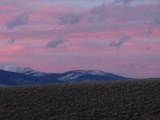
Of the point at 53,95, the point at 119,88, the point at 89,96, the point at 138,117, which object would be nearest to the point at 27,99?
the point at 53,95

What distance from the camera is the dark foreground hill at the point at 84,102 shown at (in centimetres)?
4811

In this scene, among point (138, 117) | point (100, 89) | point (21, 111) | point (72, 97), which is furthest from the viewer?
point (100, 89)

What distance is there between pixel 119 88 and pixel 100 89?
2.32 m

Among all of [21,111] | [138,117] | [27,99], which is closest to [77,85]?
[27,99]

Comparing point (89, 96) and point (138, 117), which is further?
point (89, 96)

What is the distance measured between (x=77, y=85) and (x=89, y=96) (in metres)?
7.38

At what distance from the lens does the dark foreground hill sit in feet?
158

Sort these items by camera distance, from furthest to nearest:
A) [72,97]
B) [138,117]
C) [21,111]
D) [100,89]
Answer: [100,89] < [72,97] < [21,111] < [138,117]

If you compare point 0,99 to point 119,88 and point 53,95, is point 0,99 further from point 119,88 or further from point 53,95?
point 119,88

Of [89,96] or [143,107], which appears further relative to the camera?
[89,96]

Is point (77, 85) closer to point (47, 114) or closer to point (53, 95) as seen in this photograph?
point (53, 95)

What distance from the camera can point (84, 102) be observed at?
53656 millimetres

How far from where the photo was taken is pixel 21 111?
→ 51219 mm

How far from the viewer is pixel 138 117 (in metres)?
46.9
